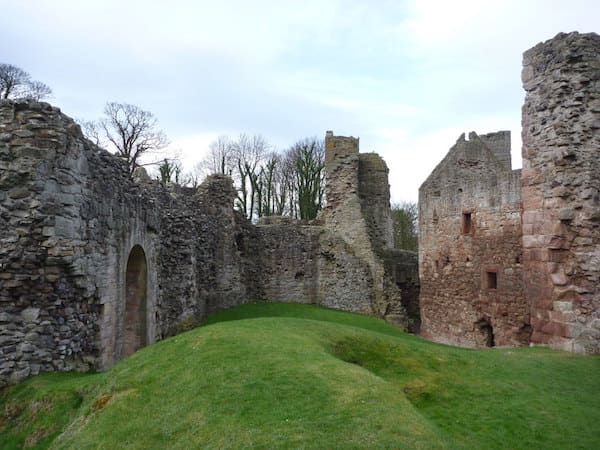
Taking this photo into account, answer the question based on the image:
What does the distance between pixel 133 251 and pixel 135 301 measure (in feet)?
3.71

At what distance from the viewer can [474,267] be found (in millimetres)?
15398

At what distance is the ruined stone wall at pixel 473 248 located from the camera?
46.2ft

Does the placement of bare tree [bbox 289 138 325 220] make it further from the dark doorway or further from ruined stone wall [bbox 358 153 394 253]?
the dark doorway

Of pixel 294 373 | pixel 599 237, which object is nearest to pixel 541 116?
pixel 599 237

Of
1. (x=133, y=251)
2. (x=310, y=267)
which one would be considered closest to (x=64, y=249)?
(x=133, y=251)

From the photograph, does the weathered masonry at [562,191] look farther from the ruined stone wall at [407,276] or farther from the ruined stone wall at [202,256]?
the ruined stone wall at [407,276]

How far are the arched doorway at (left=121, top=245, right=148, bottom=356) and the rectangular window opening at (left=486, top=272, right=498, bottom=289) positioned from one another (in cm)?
955

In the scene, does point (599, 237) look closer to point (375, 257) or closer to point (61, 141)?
point (61, 141)

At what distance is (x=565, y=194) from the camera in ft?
30.5

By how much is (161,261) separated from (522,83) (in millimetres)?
9062

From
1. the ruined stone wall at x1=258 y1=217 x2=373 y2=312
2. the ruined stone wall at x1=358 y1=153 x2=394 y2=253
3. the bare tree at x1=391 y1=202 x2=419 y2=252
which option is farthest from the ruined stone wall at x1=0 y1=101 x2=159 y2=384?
the bare tree at x1=391 y1=202 x2=419 y2=252

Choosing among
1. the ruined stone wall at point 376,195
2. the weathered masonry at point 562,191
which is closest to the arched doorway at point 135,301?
the weathered masonry at point 562,191

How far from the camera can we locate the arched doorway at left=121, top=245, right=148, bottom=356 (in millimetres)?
11047

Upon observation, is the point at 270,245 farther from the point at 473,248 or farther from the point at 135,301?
the point at 135,301
